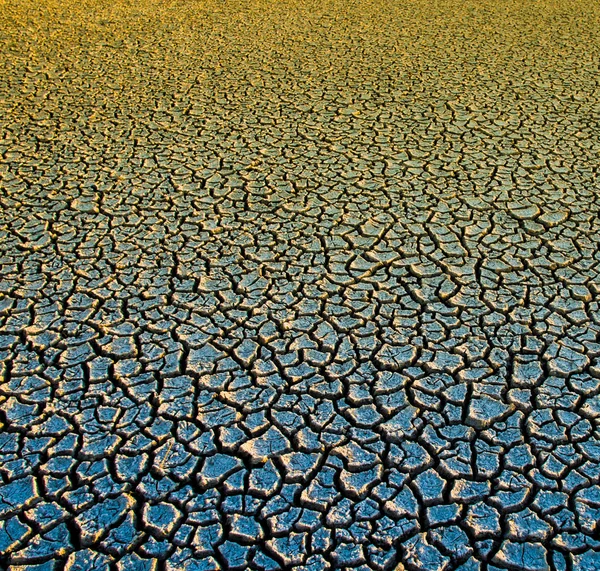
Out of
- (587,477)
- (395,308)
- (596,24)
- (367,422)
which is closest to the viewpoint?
(587,477)

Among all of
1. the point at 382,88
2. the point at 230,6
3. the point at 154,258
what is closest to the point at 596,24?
the point at 382,88

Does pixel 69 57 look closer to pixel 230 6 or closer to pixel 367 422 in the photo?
pixel 230 6

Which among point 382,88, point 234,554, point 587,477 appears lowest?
point 234,554

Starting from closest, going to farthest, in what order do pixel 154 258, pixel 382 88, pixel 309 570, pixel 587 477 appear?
1. pixel 309 570
2. pixel 587 477
3. pixel 154 258
4. pixel 382 88

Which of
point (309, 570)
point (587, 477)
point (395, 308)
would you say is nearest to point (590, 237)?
point (395, 308)

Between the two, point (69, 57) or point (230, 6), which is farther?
point (230, 6)

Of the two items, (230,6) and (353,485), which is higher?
(230,6)
